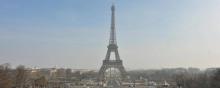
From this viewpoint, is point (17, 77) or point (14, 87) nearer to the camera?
point (14, 87)

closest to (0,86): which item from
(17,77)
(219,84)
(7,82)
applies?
(7,82)

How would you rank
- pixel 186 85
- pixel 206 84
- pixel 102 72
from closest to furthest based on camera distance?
pixel 206 84, pixel 186 85, pixel 102 72

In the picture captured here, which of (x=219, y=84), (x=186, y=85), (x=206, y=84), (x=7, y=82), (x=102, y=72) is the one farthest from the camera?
(x=102, y=72)

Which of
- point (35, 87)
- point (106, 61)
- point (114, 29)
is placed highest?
point (114, 29)

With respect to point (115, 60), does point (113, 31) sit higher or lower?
higher

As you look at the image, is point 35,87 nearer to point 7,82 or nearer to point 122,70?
point 7,82

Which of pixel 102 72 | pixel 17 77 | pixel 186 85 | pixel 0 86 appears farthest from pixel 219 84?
pixel 102 72

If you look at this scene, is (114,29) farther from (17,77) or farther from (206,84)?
(206,84)

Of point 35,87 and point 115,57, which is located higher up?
point 115,57

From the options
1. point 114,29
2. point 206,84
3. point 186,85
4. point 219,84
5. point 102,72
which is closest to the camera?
point 219,84
